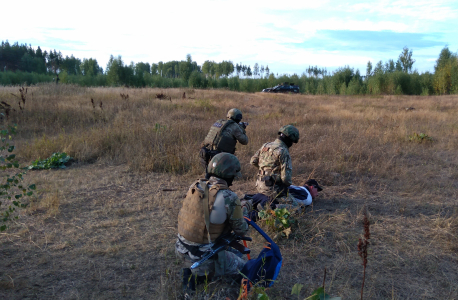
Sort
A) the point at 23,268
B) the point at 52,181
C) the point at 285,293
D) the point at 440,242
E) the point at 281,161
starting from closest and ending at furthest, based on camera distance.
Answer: the point at 285,293
the point at 23,268
the point at 440,242
the point at 281,161
the point at 52,181

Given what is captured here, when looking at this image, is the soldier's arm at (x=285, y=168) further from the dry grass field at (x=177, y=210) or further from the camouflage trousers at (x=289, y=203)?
the dry grass field at (x=177, y=210)

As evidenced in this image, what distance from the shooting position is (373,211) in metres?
4.33

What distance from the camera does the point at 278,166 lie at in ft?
13.5

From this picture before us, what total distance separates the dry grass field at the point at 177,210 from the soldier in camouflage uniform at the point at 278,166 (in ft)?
1.77

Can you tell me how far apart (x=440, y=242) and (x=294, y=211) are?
65.2 inches

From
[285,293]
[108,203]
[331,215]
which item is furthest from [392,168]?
[108,203]

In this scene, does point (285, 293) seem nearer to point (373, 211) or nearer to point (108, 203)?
point (373, 211)

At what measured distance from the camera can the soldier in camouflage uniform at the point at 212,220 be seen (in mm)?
2373

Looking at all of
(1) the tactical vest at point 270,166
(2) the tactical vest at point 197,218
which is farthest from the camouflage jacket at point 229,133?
(2) the tactical vest at point 197,218

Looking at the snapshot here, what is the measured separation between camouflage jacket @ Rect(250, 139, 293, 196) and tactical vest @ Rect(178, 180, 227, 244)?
1.73 m

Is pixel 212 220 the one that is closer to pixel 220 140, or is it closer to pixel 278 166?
pixel 278 166

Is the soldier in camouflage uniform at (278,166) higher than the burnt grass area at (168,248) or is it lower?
higher

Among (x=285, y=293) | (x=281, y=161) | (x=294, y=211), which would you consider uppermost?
(x=281, y=161)

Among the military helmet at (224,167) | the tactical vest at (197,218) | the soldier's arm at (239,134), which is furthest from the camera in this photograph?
the soldier's arm at (239,134)
